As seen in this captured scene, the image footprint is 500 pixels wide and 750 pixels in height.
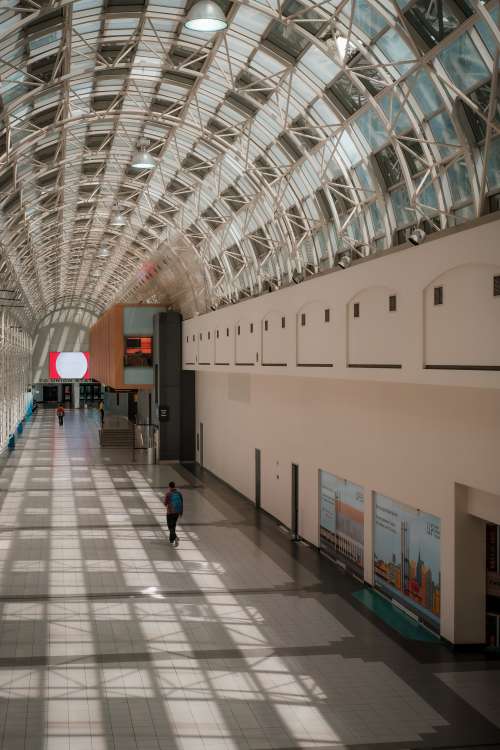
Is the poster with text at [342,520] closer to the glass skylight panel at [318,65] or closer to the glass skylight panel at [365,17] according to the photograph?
the glass skylight panel at [318,65]

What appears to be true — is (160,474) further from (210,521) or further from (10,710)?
(10,710)

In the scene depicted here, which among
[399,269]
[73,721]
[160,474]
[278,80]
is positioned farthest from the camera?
[160,474]

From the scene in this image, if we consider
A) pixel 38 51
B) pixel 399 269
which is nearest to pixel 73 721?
pixel 399 269

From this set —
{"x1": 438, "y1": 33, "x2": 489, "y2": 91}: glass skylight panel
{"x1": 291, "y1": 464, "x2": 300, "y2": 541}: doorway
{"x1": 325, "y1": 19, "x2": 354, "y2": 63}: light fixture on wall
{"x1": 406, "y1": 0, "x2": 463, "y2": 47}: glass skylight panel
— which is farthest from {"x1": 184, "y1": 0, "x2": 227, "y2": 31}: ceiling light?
{"x1": 291, "y1": 464, "x2": 300, "y2": 541}: doorway

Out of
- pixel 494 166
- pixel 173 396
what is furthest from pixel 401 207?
pixel 173 396

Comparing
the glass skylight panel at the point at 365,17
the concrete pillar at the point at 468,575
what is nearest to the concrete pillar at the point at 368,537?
the concrete pillar at the point at 468,575

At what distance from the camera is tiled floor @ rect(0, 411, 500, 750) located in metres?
12.6

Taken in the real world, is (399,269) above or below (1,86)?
below

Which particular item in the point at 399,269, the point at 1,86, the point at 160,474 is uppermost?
the point at 1,86

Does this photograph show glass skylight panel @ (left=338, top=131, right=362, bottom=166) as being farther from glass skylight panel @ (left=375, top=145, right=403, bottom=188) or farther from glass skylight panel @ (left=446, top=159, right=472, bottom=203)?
glass skylight panel @ (left=446, top=159, right=472, bottom=203)

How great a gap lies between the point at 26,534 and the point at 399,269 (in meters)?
16.4

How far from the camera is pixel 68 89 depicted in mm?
27344

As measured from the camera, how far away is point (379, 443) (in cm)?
2056

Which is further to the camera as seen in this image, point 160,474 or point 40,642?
point 160,474
